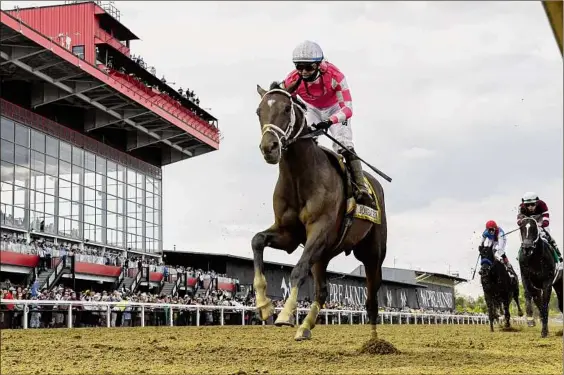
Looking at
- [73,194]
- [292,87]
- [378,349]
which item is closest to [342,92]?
[292,87]

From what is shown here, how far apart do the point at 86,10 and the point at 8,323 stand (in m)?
30.2

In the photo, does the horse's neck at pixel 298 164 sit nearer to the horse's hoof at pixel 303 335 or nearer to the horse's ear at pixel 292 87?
the horse's ear at pixel 292 87

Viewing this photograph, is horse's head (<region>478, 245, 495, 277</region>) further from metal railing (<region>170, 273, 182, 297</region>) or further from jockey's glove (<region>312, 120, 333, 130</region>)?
metal railing (<region>170, 273, 182, 297</region>)

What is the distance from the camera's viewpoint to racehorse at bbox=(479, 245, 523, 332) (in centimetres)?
1680

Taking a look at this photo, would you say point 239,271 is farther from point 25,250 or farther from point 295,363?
point 295,363

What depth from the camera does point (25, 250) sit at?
2916 cm

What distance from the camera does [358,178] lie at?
8469mm

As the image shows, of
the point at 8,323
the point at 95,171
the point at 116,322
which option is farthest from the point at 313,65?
the point at 95,171

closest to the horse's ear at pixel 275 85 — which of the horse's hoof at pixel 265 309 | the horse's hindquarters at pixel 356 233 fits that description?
the horse's hindquarters at pixel 356 233

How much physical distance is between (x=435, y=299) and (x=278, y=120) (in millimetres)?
71138

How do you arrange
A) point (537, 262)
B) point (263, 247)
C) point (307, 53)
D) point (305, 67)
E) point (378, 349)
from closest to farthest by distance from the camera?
point (263, 247)
point (307, 53)
point (305, 67)
point (378, 349)
point (537, 262)

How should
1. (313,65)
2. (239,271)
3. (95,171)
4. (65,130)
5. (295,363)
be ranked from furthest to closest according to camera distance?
(239,271) → (95,171) → (65,130) → (313,65) → (295,363)

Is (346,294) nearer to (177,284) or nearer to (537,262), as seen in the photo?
(177,284)

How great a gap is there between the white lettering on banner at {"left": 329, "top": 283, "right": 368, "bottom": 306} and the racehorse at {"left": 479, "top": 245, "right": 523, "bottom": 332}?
29462 mm
